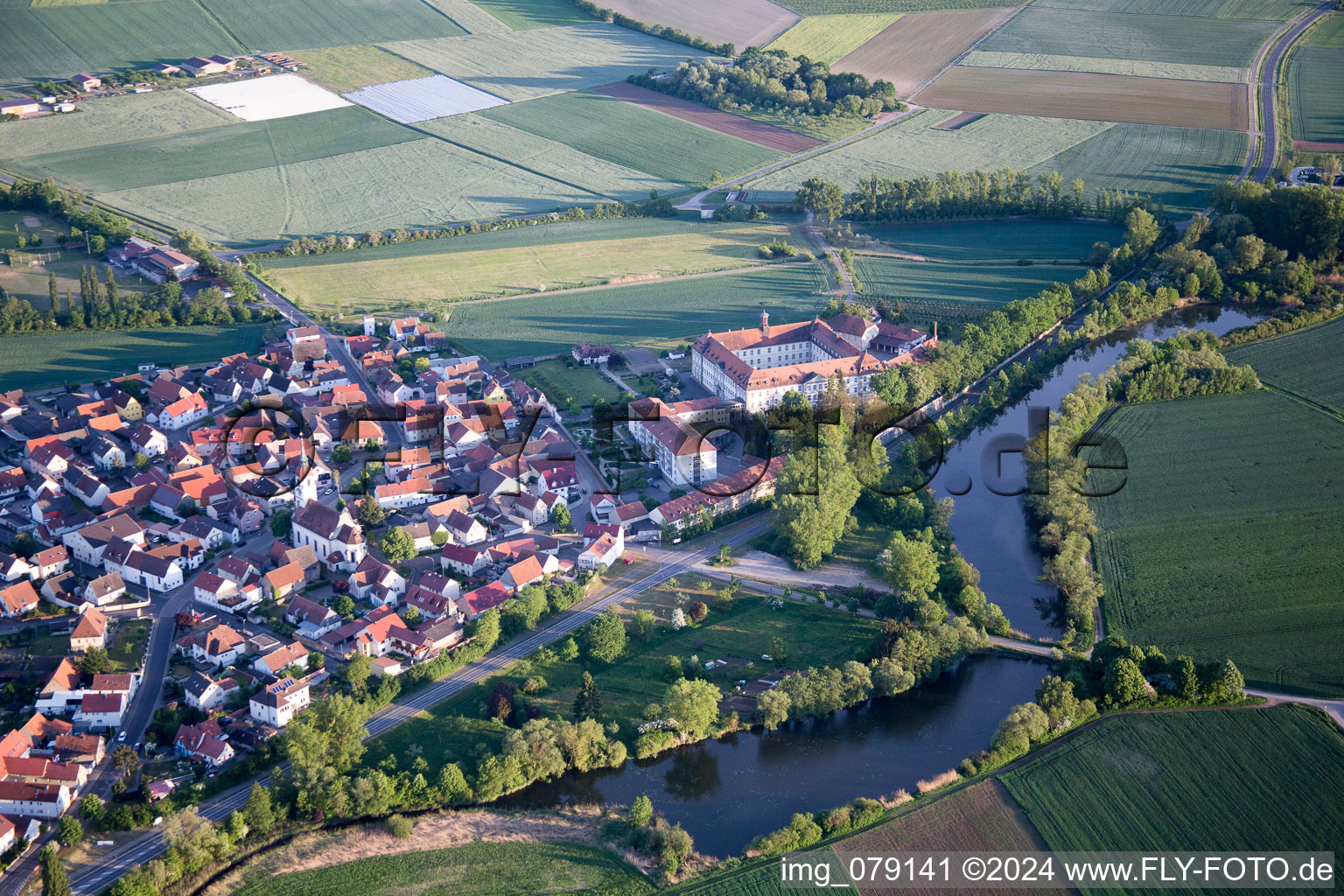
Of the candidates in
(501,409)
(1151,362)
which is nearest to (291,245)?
(501,409)

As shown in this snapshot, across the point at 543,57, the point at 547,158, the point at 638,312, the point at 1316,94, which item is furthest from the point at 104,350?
the point at 1316,94

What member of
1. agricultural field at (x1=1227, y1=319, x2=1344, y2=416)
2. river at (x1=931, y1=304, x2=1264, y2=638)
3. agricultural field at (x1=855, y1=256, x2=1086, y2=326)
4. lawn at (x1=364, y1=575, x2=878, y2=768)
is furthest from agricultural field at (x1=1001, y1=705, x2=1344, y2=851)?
agricultural field at (x1=855, y1=256, x2=1086, y2=326)

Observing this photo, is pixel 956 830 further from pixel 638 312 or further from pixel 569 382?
pixel 638 312

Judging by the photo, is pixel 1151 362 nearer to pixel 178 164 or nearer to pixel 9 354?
pixel 9 354

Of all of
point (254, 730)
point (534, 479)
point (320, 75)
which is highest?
point (320, 75)

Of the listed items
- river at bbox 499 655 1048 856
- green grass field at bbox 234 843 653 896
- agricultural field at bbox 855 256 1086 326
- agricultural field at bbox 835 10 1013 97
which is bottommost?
green grass field at bbox 234 843 653 896

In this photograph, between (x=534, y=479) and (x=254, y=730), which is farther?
(x=534, y=479)

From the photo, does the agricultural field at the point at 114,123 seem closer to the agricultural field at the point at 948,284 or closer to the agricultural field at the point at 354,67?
the agricultural field at the point at 354,67

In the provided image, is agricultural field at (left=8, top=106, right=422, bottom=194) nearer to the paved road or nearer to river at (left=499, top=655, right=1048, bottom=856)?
the paved road
